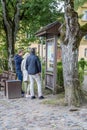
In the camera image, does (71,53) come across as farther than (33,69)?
No

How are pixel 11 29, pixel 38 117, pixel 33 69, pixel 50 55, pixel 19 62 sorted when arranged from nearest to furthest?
pixel 38 117 → pixel 33 69 → pixel 19 62 → pixel 50 55 → pixel 11 29

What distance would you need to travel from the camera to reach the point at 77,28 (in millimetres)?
10398

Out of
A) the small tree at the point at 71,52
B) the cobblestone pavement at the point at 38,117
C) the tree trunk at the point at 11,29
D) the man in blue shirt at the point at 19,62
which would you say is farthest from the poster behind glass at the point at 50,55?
the tree trunk at the point at 11,29

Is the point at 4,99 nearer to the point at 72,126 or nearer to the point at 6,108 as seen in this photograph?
the point at 6,108

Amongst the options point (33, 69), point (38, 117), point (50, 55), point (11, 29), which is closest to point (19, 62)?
point (33, 69)

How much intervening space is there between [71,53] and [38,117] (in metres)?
2.83

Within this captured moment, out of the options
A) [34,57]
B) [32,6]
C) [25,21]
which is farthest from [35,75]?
[25,21]

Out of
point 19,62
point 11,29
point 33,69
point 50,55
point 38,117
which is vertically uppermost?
point 11,29

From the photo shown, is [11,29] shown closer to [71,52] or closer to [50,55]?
[50,55]

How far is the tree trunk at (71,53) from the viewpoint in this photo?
10.4m

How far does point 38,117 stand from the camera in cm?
869

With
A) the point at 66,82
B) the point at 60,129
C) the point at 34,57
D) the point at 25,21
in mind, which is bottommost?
the point at 60,129

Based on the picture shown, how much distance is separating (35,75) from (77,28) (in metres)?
2.79

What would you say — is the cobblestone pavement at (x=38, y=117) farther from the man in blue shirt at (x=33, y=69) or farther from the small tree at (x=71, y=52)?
the man in blue shirt at (x=33, y=69)
